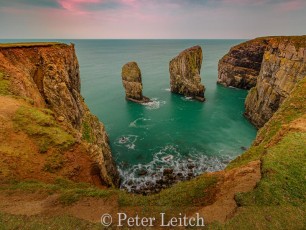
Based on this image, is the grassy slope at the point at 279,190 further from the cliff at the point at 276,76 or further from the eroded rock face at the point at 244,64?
the eroded rock face at the point at 244,64

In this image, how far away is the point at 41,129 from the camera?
18984 mm

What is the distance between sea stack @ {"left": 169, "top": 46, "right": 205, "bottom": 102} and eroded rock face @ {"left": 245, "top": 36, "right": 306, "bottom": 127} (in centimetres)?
2068

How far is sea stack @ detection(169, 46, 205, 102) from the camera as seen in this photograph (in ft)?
266

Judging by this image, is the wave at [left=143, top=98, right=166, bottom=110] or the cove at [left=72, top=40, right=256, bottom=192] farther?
the wave at [left=143, top=98, right=166, bottom=110]

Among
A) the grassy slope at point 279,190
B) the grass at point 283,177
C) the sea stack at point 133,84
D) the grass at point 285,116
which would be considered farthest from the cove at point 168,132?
the grass at point 283,177

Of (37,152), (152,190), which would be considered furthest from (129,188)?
(37,152)

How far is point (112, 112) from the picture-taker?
69.1 m

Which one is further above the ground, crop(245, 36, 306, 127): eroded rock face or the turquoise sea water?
crop(245, 36, 306, 127): eroded rock face

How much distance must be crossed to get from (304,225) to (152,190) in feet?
85.8

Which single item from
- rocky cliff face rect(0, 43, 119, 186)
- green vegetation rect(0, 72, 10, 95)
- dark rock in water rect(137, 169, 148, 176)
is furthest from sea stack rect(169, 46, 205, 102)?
green vegetation rect(0, 72, 10, 95)

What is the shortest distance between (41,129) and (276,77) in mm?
58321

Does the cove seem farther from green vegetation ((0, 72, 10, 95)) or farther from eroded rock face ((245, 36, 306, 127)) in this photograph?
green vegetation ((0, 72, 10, 95))

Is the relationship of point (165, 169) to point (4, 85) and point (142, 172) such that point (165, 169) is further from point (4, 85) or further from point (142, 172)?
point (4, 85)

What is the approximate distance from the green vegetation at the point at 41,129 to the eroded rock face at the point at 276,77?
52196 mm
